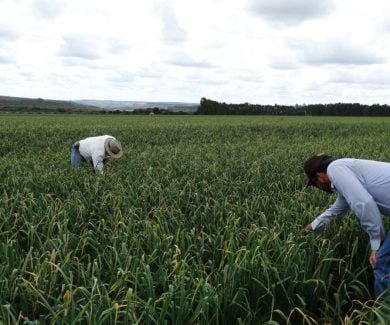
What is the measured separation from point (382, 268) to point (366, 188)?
25.7 inches

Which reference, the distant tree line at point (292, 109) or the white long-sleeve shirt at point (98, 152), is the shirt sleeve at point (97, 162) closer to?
the white long-sleeve shirt at point (98, 152)

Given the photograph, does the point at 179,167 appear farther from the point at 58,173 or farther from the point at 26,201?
the point at 26,201

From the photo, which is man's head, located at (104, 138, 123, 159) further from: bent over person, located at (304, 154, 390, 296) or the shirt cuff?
the shirt cuff

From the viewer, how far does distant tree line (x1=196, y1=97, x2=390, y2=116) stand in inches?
3125

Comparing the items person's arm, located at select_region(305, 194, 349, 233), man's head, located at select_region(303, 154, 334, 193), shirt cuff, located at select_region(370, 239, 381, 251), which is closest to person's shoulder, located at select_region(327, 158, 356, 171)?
man's head, located at select_region(303, 154, 334, 193)

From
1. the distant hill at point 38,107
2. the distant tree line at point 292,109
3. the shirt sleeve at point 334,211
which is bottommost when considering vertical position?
the distant hill at point 38,107

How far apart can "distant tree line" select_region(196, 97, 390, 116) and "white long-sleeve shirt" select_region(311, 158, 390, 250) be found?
7762cm

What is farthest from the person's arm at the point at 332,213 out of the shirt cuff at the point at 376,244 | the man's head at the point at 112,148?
the man's head at the point at 112,148

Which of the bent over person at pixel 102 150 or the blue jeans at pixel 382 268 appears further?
the bent over person at pixel 102 150

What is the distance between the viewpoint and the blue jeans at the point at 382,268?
12.0 feet

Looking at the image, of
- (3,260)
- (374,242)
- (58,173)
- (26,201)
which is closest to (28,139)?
(58,173)

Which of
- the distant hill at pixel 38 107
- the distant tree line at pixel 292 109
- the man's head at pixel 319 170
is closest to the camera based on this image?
the man's head at pixel 319 170

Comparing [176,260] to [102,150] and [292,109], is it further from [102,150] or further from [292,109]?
[292,109]

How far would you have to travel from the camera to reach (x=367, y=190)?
389 centimetres
